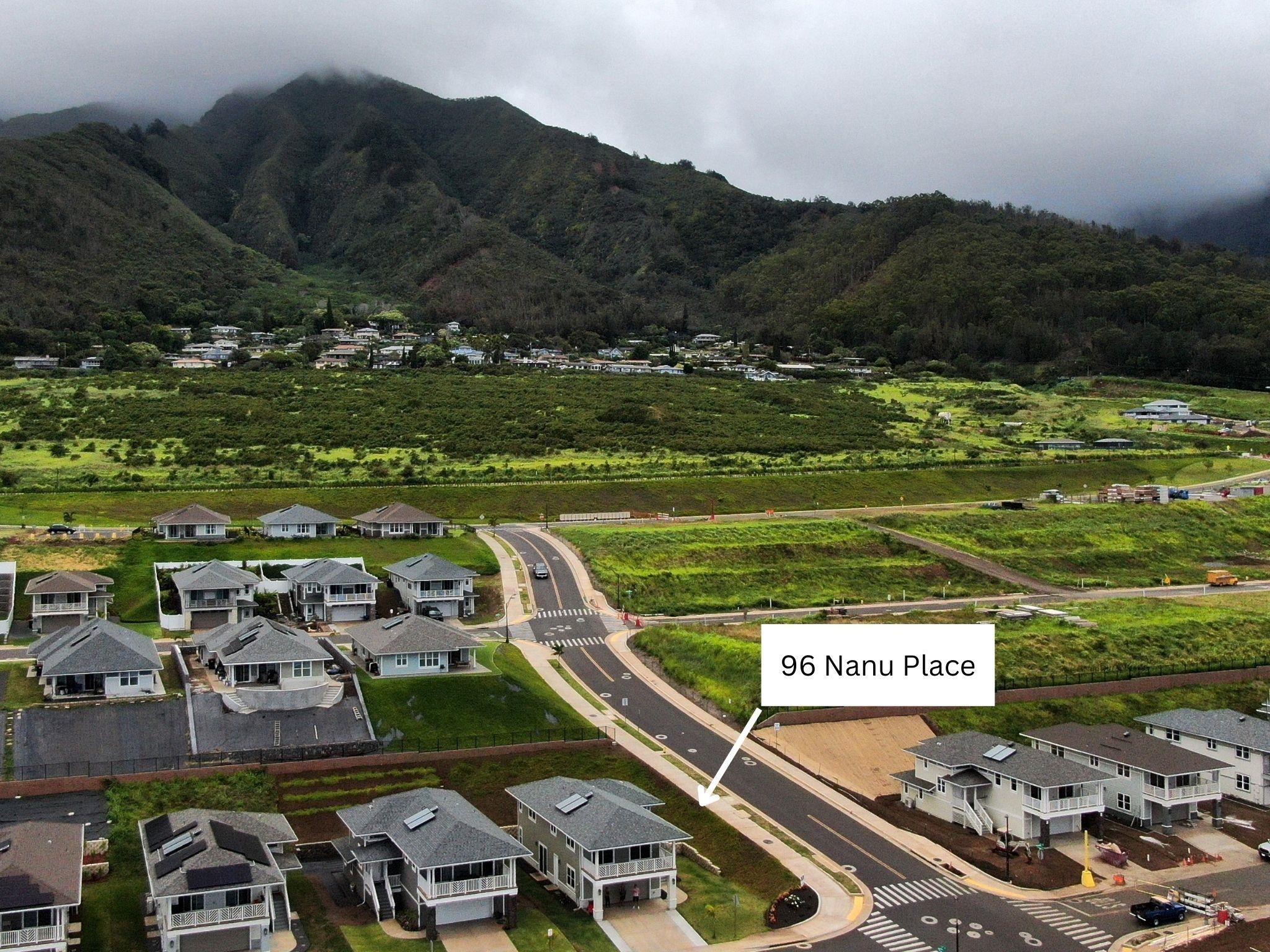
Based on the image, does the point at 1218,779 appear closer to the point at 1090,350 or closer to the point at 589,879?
the point at 589,879

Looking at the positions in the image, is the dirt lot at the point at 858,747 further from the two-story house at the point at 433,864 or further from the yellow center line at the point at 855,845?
the two-story house at the point at 433,864

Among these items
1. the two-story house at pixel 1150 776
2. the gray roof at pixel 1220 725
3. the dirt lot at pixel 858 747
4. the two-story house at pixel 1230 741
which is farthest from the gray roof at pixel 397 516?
the two-story house at pixel 1230 741

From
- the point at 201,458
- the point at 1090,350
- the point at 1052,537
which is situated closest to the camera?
the point at 1052,537

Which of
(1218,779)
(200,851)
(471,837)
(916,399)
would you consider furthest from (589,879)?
(916,399)

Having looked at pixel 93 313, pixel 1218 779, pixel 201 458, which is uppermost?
pixel 93 313

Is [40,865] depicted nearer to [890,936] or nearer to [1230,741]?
[890,936]

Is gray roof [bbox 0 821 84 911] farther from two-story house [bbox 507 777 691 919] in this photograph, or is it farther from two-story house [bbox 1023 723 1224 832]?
two-story house [bbox 1023 723 1224 832]

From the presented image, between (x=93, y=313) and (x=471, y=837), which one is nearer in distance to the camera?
(x=471, y=837)
